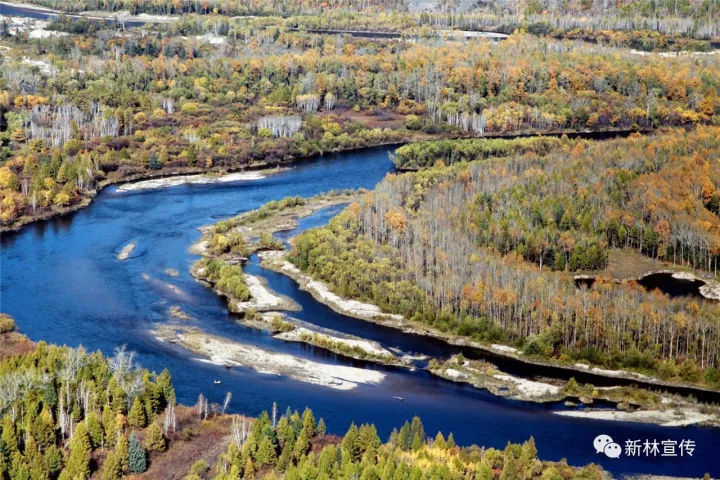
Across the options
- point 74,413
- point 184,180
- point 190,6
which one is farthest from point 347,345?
point 190,6

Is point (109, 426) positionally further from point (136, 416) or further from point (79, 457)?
point (79, 457)

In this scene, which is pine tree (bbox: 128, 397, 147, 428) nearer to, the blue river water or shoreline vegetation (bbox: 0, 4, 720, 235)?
the blue river water

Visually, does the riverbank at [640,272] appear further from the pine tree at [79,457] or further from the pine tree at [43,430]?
the pine tree at [43,430]

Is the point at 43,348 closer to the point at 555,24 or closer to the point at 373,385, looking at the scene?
the point at 373,385

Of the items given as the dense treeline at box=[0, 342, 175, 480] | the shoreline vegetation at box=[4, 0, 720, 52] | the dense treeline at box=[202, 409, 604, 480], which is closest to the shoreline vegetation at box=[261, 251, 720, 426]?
the dense treeline at box=[202, 409, 604, 480]

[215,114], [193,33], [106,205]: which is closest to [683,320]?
[106,205]

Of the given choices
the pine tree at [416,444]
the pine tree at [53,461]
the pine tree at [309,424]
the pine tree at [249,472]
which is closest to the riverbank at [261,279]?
the pine tree at [309,424]

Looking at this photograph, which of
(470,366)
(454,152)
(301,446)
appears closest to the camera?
(301,446)
